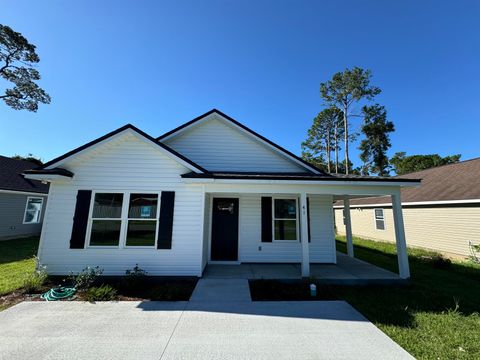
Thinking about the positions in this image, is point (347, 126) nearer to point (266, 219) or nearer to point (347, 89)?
point (347, 89)

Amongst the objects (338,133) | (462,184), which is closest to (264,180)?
(462,184)

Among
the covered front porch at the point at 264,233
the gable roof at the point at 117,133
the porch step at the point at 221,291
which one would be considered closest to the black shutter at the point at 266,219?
the covered front porch at the point at 264,233

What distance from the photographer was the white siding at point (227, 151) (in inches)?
369

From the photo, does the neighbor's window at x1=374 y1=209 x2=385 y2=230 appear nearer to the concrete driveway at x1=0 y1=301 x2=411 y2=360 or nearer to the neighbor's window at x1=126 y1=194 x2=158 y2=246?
the concrete driveway at x1=0 y1=301 x2=411 y2=360

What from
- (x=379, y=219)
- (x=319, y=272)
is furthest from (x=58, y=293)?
(x=379, y=219)

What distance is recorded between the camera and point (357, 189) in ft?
22.8

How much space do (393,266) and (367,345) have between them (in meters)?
6.36

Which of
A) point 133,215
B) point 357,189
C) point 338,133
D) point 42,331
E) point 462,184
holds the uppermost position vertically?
point 338,133

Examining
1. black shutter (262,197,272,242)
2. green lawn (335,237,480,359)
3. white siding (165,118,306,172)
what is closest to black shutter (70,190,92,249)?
white siding (165,118,306,172)

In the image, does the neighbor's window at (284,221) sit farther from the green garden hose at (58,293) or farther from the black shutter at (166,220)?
the green garden hose at (58,293)

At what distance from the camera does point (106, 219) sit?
267 inches

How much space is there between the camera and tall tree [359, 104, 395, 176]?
25641mm

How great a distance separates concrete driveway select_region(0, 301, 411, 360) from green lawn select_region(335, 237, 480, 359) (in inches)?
14.7

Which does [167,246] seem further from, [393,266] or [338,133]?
[338,133]
